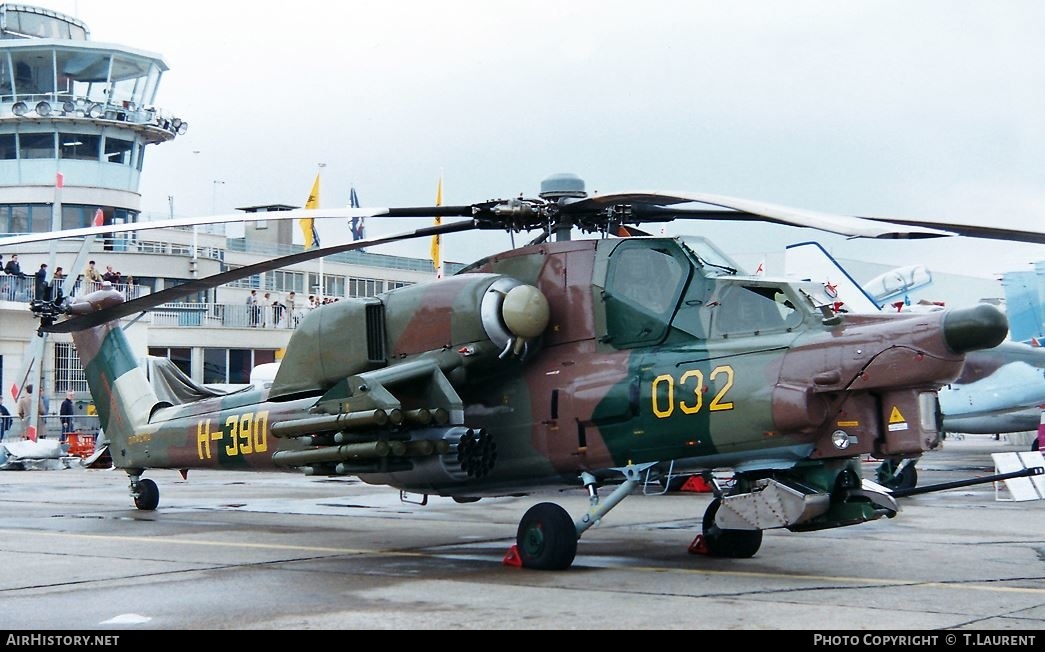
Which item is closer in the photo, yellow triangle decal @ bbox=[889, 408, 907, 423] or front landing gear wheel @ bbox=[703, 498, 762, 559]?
yellow triangle decal @ bbox=[889, 408, 907, 423]

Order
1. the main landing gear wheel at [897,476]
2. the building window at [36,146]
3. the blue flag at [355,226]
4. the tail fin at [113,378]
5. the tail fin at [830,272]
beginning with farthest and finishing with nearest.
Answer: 1. the blue flag at [355,226]
2. the building window at [36,146]
3. the tail fin at [830,272]
4. the main landing gear wheel at [897,476]
5. the tail fin at [113,378]

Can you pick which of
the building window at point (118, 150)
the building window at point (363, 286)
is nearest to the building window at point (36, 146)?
the building window at point (118, 150)

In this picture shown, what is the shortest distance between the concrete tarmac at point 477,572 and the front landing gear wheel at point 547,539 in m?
0.17

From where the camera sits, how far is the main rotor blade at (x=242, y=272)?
11422mm

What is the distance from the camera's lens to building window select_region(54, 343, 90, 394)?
43531 mm

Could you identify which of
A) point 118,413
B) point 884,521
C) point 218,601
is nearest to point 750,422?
point 218,601

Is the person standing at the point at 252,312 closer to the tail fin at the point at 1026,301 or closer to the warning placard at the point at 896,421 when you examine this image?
the tail fin at the point at 1026,301

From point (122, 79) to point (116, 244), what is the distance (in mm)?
7588

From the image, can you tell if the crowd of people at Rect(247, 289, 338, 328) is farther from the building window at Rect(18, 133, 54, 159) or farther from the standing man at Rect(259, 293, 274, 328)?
the building window at Rect(18, 133, 54, 159)

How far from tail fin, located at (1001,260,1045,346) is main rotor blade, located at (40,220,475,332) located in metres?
24.5

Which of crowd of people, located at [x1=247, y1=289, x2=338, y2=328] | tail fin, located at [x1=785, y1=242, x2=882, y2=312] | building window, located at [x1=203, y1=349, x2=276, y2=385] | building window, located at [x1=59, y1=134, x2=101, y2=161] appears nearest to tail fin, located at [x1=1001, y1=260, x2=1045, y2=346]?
tail fin, located at [x1=785, y1=242, x2=882, y2=312]

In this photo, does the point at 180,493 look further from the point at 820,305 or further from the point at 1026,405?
the point at 1026,405

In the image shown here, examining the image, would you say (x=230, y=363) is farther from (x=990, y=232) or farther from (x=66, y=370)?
(x=990, y=232)

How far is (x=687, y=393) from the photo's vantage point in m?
10.5
